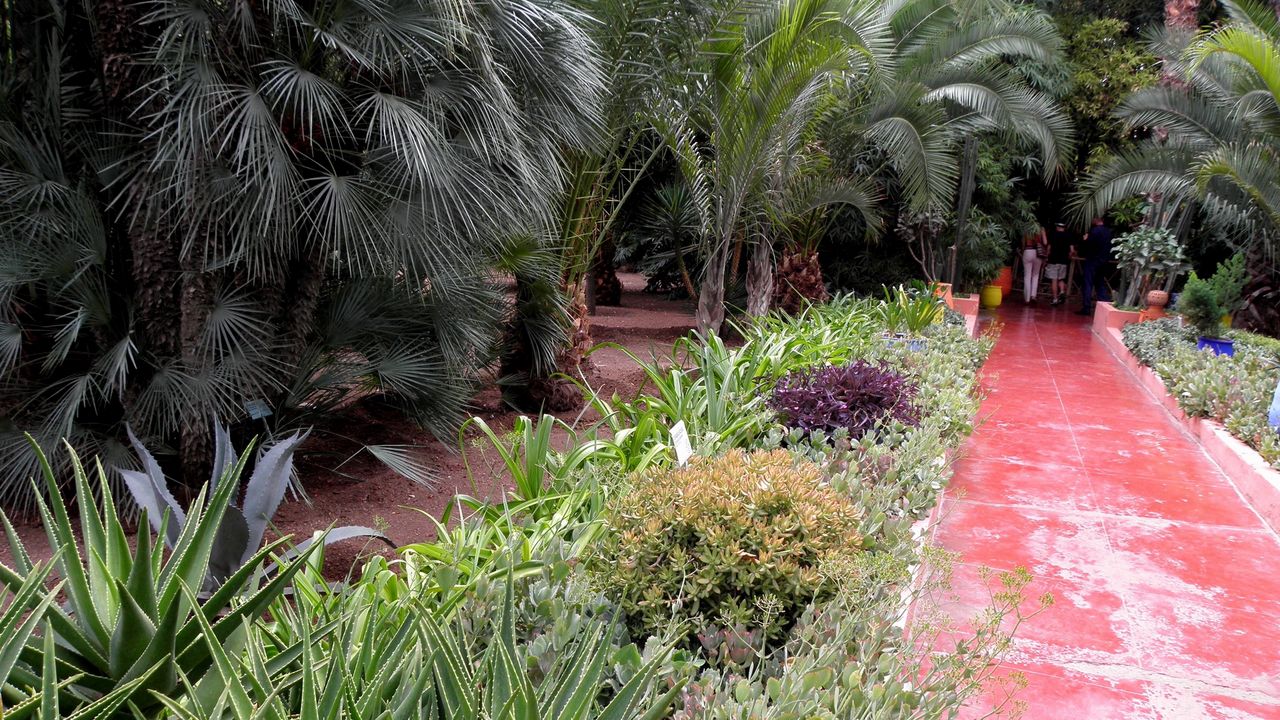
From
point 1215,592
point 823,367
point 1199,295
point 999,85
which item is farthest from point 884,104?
point 1215,592

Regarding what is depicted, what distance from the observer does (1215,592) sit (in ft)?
12.8

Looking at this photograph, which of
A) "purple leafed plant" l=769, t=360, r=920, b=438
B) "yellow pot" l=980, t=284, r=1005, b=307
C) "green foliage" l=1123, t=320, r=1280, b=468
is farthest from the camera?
"yellow pot" l=980, t=284, r=1005, b=307

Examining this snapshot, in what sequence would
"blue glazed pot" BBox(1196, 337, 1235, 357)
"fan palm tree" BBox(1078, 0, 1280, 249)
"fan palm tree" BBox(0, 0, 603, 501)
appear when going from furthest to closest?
"fan palm tree" BBox(1078, 0, 1280, 249) < "blue glazed pot" BBox(1196, 337, 1235, 357) < "fan palm tree" BBox(0, 0, 603, 501)


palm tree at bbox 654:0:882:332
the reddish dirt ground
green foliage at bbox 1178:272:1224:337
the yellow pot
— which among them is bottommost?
the reddish dirt ground

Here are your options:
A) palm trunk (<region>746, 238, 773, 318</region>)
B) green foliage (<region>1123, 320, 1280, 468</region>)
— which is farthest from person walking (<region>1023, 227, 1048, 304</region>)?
palm trunk (<region>746, 238, 773, 318</region>)

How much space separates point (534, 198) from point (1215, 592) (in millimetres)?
3842

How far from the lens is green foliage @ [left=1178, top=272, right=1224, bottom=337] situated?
895 centimetres

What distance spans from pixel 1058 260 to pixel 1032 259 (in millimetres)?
2515

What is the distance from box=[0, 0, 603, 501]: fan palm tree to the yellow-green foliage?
224cm

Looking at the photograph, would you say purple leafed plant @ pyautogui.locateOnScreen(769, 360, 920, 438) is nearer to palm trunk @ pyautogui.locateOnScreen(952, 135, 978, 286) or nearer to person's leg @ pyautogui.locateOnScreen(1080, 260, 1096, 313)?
palm trunk @ pyautogui.locateOnScreen(952, 135, 978, 286)

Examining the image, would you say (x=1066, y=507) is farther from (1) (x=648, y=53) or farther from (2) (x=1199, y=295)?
(2) (x=1199, y=295)

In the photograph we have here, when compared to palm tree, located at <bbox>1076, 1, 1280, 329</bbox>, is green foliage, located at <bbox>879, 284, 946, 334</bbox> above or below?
below

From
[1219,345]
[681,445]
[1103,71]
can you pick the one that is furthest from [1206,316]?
[681,445]

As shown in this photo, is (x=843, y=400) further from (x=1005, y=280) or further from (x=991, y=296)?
(x=1005, y=280)
